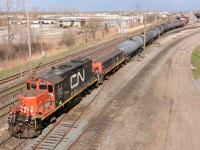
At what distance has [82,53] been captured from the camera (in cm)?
4675

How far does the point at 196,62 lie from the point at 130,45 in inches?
424

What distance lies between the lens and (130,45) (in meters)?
41.6

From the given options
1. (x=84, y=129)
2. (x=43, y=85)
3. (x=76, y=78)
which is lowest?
(x=84, y=129)

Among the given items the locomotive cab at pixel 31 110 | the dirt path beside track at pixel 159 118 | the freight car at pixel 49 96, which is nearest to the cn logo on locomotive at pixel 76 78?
the freight car at pixel 49 96

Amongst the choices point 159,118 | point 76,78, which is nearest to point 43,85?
point 76,78

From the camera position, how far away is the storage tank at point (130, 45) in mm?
39219

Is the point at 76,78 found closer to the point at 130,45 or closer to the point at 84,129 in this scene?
the point at 84,129

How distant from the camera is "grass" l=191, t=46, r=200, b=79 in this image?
113ft

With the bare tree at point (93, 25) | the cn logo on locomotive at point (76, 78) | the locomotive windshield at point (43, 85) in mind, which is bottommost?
the cn logo on locomotive at point (76, 78)

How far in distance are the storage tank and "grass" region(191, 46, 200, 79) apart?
366 inches

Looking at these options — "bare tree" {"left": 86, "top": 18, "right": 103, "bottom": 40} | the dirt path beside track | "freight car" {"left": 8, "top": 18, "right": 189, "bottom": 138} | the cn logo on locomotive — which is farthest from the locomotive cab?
"bare tree" {"left": 86, "top": 18, "right": 103, "bottom": 40}

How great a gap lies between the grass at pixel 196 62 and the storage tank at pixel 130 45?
30.5 ft

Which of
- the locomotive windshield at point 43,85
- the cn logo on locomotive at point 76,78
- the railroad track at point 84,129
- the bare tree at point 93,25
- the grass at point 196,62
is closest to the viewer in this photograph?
the railroad track at point 84,129

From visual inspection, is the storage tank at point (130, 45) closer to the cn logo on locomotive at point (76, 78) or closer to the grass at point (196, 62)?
the grass at point (196, 62)
